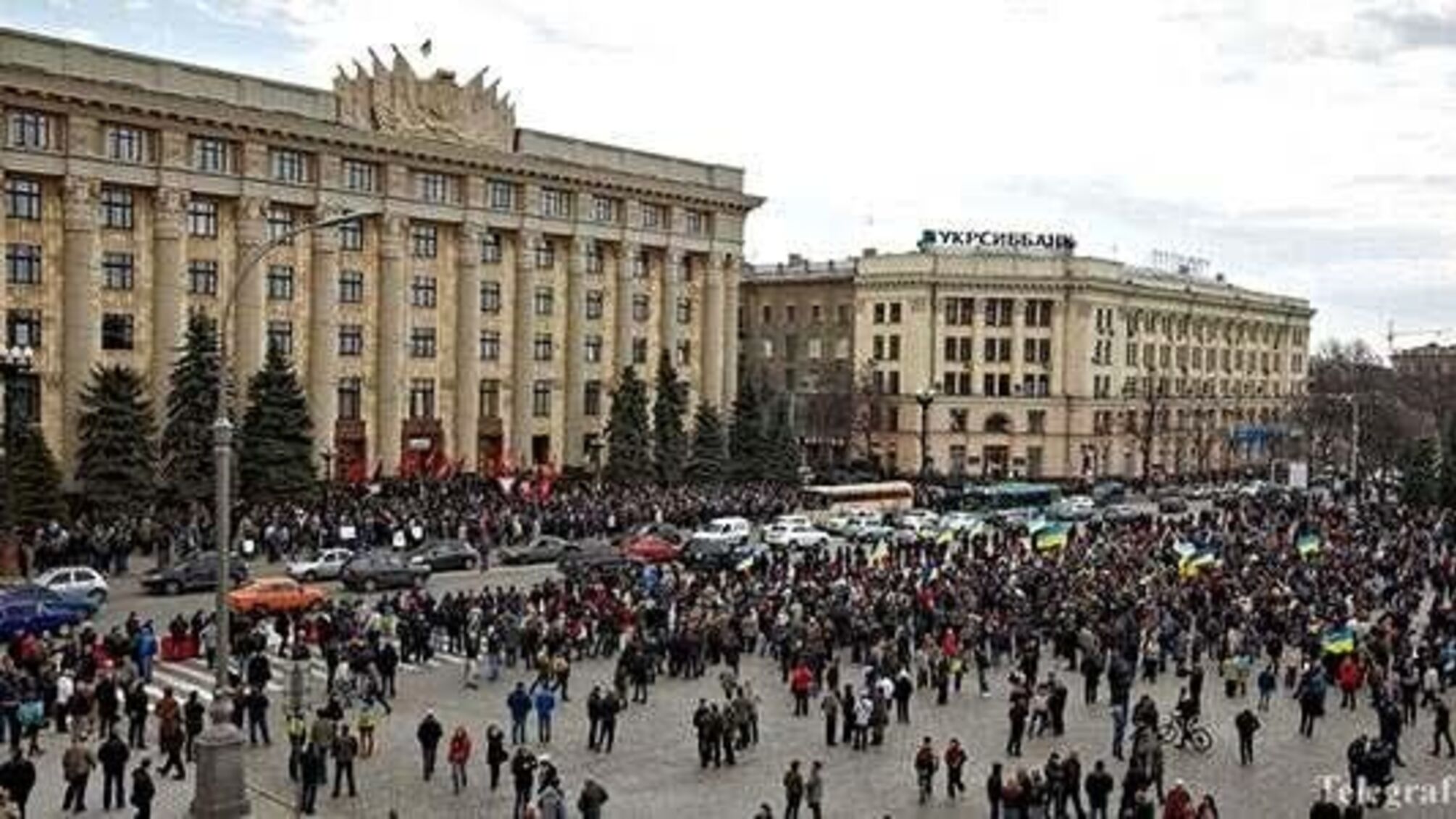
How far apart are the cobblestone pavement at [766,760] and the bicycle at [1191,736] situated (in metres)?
0.35

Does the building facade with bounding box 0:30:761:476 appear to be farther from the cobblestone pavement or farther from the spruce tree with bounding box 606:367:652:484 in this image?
the cobblestone pavement

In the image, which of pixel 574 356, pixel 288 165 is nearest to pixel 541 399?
pixel 574 356

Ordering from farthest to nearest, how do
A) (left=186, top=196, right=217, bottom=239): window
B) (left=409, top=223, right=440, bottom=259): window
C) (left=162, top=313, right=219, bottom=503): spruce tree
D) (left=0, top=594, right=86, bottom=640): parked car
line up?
(left=409, top=223, right=440, bottom=259): window < (left=186, top=196, right=217, bottom=239): window < (left=162, top=313, right=219, bottom=503): spruce tree < (left=0, top=594, right=86, bottom=640): parked car

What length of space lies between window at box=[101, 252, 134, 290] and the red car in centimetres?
2217

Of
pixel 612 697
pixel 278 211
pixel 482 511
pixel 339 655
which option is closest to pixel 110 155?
pixel 278 211

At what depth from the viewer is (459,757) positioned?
23.4m

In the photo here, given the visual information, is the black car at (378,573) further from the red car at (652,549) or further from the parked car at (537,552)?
the red car at (652,549)

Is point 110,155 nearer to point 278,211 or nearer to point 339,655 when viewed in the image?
point 278,211

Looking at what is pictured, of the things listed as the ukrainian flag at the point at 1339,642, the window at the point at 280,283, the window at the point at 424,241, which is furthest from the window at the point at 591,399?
the ukrainian flag at the point at 1339,642

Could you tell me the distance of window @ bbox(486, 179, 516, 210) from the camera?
71.1 metres

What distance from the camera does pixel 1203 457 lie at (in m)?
113

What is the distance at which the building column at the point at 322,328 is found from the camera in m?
64.4

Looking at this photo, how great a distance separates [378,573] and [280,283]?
25.1 metres

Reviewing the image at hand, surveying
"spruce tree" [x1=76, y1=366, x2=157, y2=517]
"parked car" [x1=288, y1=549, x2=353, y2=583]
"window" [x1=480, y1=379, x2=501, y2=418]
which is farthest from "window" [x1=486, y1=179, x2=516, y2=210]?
"parked car" [x1=288, y1=549, x2=353, y2=583]
